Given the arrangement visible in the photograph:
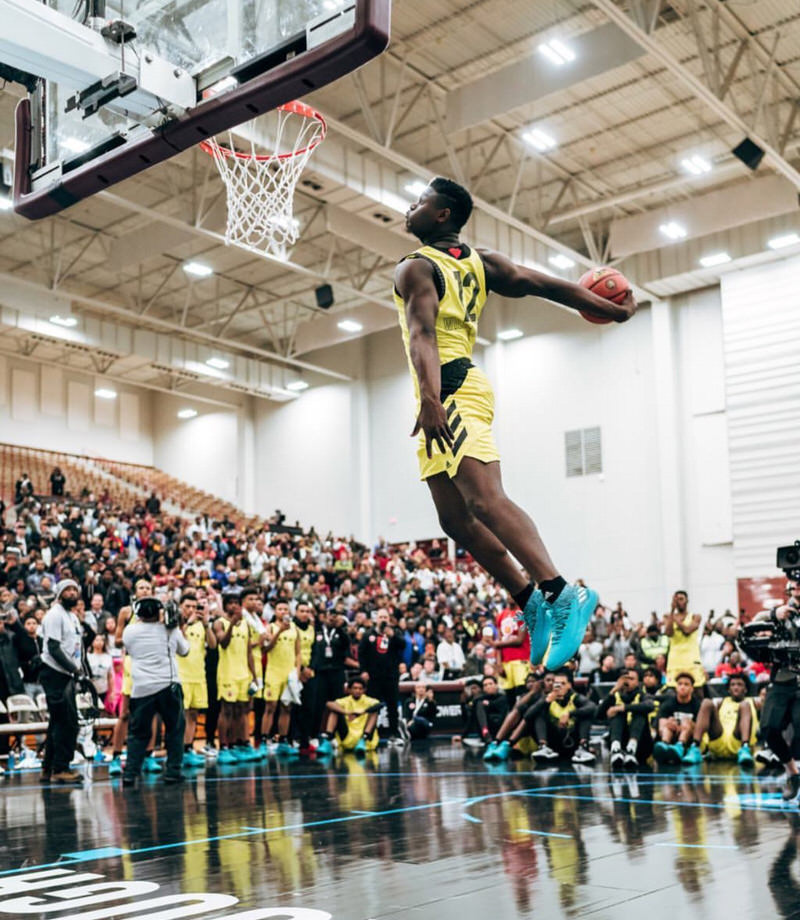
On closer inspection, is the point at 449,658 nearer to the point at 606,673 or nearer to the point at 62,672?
the point at 606,673

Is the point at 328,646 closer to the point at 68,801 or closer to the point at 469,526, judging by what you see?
the point at 68,801

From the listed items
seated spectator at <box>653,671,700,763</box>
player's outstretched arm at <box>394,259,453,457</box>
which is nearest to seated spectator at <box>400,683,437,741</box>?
seated spectator at <box>653,671,700,763</box>

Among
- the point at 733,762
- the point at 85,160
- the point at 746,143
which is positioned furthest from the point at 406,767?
the point at 746,143

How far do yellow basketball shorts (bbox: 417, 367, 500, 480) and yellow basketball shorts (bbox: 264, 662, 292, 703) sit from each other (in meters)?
10.5

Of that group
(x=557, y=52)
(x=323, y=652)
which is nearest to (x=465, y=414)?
(x=323, y=652)

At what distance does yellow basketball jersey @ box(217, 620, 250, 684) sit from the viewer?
13.1m

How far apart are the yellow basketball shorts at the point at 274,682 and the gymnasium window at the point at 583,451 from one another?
14319 millimetres

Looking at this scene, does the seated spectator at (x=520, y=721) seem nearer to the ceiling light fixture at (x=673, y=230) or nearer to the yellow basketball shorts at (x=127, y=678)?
the yellow basketball shorts at (x=127, y=678)

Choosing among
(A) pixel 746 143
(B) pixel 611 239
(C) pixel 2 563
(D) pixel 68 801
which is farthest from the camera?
(B) pixel 611 239

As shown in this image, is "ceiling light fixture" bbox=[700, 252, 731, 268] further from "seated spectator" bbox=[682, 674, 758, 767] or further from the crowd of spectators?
"seated spectator" bbox=[682, 674, 758, 767]

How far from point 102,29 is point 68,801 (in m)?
6.72

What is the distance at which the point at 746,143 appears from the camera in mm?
18484

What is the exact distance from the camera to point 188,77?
513 cm

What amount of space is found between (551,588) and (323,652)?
11120 millimetres
